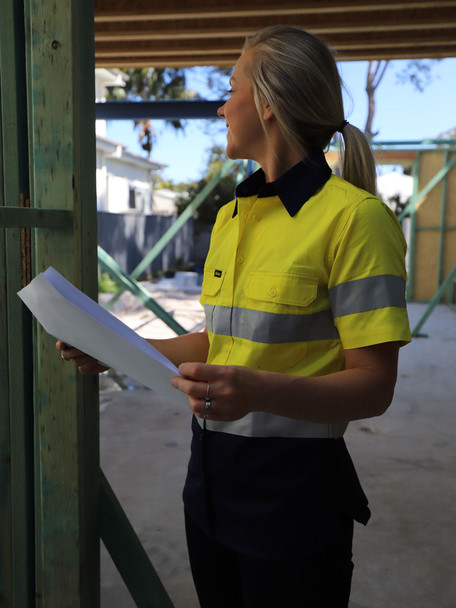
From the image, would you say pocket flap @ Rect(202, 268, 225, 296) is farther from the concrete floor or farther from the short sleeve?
the concrete floor

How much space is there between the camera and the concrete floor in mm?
2523

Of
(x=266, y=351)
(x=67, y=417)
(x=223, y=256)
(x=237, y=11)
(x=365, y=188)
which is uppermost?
(x=237, y=11)

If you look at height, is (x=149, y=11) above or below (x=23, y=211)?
above

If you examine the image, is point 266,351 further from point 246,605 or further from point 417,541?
point 417,541

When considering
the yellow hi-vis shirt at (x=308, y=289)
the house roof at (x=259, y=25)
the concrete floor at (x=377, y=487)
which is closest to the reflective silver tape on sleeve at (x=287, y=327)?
the yellow hi-vis shirt at (x=308, y=289)

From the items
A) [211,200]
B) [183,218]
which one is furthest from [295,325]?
[211,200]

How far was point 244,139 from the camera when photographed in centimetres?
121

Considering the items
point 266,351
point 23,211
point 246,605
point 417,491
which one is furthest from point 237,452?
point 417,491

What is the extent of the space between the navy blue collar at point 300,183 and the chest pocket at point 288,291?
5.2 inches

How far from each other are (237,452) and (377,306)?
41cm

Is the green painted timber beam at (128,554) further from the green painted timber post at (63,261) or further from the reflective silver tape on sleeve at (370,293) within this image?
the reflective silver tape on sleeve at (370,293)

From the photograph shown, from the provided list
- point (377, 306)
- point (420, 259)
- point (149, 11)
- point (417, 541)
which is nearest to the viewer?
point (377, 306)

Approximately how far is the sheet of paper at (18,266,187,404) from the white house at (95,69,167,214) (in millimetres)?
20192

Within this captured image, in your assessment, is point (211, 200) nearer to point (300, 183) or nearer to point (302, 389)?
point (300, 183)
